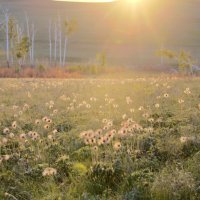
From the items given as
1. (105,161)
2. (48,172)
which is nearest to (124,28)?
(105,161)

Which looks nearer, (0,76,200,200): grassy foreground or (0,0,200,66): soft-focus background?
(0,76,200,200): grassy foreground

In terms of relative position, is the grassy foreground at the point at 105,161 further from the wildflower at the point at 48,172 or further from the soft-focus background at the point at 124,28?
the soft-focus background at the point at 124,28

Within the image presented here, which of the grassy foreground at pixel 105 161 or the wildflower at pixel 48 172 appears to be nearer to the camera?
the grassy foreground at pixel 105 161

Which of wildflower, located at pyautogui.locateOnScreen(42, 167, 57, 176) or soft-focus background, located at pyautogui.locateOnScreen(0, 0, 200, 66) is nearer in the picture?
wildflower, located at pyautogui.locateOnScreen(42, 167, 57, 176)

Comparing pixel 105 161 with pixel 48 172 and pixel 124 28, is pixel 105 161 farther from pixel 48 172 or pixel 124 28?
pixel 124 28

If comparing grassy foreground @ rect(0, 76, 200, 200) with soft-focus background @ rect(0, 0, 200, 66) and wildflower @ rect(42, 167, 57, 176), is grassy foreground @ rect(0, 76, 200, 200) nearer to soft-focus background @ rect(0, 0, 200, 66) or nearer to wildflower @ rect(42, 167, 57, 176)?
wildflower @ rect(42, 167, 57, 176)

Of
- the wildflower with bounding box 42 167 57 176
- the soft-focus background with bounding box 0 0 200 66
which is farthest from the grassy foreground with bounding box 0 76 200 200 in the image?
the soft-focus background with bounding box 0 0 200 66

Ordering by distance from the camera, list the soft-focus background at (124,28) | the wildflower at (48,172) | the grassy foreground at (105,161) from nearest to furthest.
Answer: the grassy foreground at (105,161) → the wildflower at (48,172) → the soft-focus background at (124,28)

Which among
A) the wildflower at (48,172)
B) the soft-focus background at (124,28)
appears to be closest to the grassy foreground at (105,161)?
the wildflower at (48,172)

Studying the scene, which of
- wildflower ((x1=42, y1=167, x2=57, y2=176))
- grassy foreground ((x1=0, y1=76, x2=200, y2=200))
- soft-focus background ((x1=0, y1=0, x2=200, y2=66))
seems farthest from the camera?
soft-focus background ((x1=0, y1=0, x2=200, y2=66))

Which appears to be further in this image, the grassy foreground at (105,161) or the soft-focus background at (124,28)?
the soft-focus background at (124,28)

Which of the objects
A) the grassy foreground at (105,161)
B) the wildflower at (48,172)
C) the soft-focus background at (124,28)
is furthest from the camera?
the soft-focus background at (124,28)

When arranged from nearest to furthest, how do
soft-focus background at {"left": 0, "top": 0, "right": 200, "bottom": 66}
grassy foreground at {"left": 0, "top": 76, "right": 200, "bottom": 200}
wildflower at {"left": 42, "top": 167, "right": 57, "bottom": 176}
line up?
grassy foreground at {"left": 0, "top": 76, "right": 200, "bottom": 200} → wildflower at {"left": 42, "top": 167, "right": 57, "bottom": 176} → soft-focus background at {"left": 0, "top": 0, "right": 200, "bottom": 66}

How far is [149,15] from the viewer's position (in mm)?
150000
